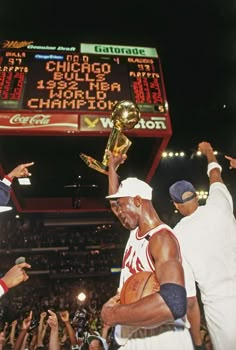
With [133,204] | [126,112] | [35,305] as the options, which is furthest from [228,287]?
[35,305]

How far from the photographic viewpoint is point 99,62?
6.45 m

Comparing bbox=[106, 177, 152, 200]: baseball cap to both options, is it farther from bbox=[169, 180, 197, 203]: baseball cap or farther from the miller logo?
the miller logo

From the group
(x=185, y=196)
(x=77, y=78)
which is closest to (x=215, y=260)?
(x=185, y=196)

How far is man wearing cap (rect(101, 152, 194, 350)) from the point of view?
1649mm

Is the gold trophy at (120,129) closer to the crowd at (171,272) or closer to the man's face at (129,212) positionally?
the crowd at (171,272)

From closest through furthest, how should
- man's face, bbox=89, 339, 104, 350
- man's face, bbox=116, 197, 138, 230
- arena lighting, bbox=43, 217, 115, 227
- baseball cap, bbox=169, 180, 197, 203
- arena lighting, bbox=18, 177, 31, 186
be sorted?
man's face, bbox=116, 197, 138, 230 < baseball cap, bbox=169, 180, 197, 203 < man's face, bbox=89, 339, 104, 350 < arena lighting, bbox=18, 177, 31, 186 < arena lighting, bbox=43, 217, 115, 227

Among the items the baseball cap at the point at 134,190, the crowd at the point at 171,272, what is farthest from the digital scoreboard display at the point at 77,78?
the baseball cap at the point at 134,190

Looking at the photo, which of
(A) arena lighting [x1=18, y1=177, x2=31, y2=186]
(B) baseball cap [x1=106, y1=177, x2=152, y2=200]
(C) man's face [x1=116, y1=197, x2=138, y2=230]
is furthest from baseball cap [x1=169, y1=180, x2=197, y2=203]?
(A) arena lighting [x1=18, y1=177, x2=31, y2=186]

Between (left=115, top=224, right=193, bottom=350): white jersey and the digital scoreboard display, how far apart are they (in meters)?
4.04

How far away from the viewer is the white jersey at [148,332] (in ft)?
6.45

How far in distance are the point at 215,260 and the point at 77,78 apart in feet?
15.3

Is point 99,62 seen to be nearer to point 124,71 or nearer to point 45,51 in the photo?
point 124,71

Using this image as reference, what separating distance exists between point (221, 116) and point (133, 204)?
10079 millimetres

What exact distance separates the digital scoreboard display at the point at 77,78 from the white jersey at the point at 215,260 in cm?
348
